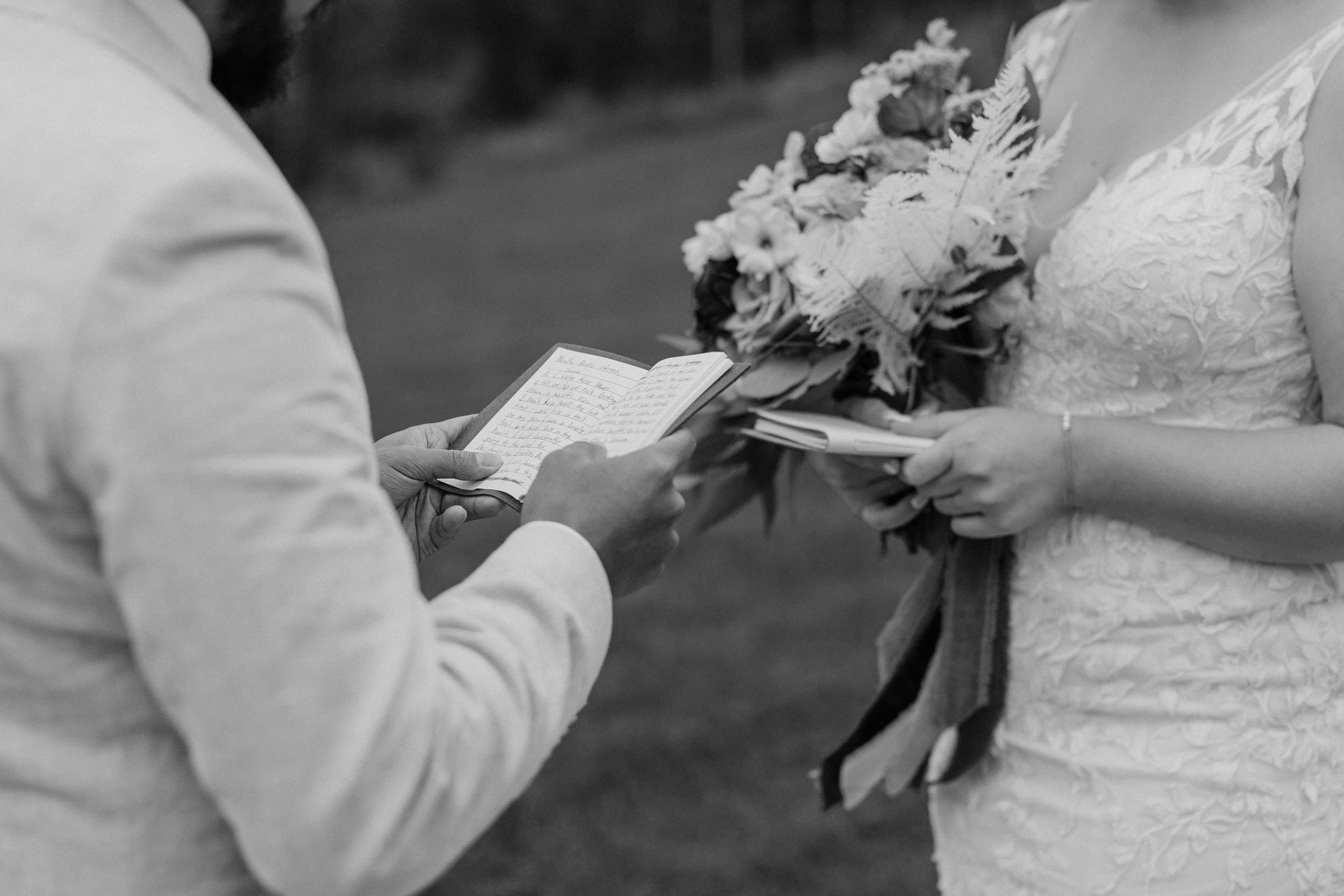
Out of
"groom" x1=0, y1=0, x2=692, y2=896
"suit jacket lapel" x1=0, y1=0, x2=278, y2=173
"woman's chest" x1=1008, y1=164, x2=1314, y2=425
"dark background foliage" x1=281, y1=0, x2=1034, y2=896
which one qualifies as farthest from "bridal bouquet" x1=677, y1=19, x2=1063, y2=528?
"suit jacket lapel" x1=0, y1=0, x2=278, y2=173

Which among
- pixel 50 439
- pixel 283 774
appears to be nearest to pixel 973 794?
pixel 283 774

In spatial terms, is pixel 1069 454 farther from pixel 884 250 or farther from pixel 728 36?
pixel 728 36

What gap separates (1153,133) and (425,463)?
118cm

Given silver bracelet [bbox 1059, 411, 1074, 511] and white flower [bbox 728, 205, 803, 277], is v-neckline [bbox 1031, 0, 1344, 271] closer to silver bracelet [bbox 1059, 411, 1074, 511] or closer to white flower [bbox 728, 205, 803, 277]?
silver bracelet [bbox 1059, 411, 1074, 511]

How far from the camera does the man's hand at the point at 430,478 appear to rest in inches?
68.2

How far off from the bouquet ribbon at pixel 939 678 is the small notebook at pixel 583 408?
0.78 metres

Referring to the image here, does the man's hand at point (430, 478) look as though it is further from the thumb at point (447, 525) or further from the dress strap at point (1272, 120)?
the dress strap at point (1272, 120)

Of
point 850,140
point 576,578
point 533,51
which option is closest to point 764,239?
point 850,140

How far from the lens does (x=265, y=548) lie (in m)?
1.05

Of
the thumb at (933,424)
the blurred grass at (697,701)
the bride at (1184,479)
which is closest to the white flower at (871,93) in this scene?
the bride at (1184,479)

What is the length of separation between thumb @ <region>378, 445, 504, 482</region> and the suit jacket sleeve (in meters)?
0.52

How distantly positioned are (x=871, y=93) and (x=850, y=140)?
0.30 feet

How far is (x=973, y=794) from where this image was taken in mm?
2314

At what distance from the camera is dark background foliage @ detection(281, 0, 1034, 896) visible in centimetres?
417
